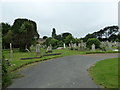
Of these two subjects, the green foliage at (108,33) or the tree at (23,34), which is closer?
the tree at (23,34)

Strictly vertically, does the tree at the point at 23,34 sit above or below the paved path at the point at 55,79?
above

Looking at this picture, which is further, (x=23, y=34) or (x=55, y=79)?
(x=23, y=34)

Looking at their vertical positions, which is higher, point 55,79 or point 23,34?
point 23,34

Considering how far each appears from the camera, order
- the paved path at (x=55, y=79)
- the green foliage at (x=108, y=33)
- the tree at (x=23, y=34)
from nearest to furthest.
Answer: the paved path at (x=55, y=79) < the tree at (x=23, y=34) < the green foliage at (x=108, y=33)

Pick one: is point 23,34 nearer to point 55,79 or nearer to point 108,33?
point 55,79

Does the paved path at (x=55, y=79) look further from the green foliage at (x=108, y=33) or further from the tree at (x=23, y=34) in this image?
the green foliage at (x=108, y=33)

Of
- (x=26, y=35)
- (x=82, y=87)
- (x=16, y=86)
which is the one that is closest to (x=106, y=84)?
(x=82, y=87)

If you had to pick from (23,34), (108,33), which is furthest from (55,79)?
(108,33)

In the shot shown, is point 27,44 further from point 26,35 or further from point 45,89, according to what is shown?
point 45,89

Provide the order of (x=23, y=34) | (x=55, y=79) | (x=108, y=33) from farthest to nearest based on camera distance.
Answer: (x=108, y=33) < (x=23, y=34) < (x=55, y=79)

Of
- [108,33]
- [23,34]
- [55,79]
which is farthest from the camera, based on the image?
[108,33]

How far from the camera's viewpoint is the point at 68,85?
6438 mm

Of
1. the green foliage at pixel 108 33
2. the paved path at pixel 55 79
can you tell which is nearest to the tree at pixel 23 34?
the paved path at pixel 55 79

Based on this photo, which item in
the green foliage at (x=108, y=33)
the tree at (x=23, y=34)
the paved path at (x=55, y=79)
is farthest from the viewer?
the green foliage at (x=108, y=33)
